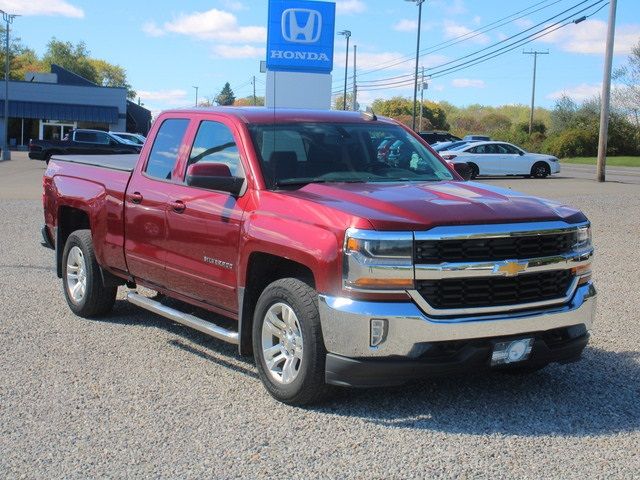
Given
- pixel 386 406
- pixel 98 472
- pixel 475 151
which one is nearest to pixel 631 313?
pixel 386 406

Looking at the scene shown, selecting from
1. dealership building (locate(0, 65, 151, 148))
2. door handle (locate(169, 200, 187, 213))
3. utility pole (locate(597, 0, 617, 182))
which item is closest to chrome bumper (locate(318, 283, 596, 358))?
door handle (locate(169, 200, 187, 213))

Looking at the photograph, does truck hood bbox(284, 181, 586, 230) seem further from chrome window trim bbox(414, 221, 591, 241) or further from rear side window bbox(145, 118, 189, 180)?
rear side window bbox(145, 118, 189, 180)

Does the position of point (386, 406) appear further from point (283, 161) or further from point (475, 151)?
point (475, 151)

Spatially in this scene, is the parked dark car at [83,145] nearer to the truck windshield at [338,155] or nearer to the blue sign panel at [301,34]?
the blue sign panel at [301,34]

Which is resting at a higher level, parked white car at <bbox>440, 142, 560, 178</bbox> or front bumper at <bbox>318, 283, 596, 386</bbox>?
parked white car at <bbox>440, 142, 560, 178</bbox>

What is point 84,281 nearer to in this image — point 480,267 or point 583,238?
point 480,267

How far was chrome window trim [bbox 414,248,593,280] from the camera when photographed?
16.0ft

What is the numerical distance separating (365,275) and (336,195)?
30.5 inches

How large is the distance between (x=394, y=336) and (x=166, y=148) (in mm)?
2971

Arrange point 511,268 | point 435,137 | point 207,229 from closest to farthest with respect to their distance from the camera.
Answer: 1. point 511,268
2. point 207,229
3. point 435,137

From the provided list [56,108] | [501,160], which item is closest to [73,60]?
[56,108]

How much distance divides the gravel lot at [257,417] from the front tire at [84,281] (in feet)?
0.82

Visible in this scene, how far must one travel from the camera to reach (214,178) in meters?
5.71

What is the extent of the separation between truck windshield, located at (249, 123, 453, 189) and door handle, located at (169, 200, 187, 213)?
750mm
